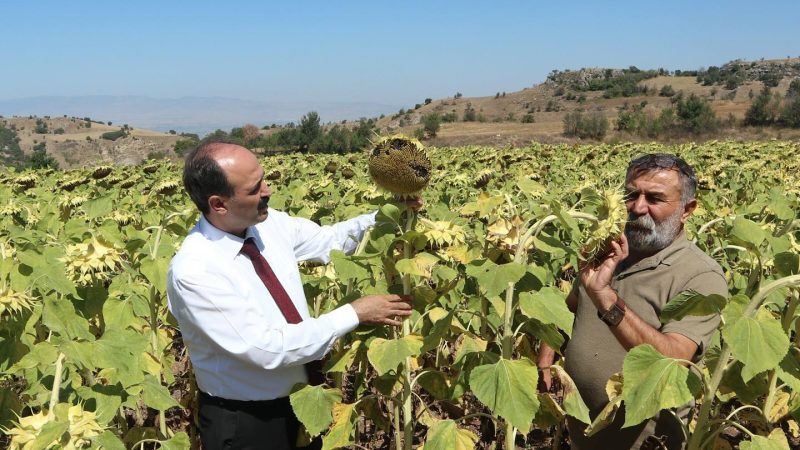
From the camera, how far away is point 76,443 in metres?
1.75

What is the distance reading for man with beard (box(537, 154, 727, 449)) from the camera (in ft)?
8.16

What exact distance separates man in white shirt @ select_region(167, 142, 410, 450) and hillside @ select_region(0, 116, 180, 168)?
210 feet

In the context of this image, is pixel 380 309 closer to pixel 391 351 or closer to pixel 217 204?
pixel 391 351

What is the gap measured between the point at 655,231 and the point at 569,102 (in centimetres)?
8038

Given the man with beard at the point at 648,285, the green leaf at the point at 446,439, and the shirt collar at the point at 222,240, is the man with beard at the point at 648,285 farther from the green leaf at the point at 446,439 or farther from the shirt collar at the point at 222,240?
the shirt collar at the point at 222,240

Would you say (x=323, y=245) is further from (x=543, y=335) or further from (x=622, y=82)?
(x=622, y=82)

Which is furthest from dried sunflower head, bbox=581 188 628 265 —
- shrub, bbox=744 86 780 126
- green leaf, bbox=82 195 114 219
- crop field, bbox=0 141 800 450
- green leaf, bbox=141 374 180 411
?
shrub, bbox=744 86 780 126

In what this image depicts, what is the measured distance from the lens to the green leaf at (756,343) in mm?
1708

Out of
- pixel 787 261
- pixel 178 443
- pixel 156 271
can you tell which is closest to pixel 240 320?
pixel 178 443

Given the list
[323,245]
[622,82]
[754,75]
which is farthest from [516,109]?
[323,245]

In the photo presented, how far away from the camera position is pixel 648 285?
102 inches

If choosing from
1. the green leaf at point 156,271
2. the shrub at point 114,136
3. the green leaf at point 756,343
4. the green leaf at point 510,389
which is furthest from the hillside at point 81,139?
the green leaf at point 756,343

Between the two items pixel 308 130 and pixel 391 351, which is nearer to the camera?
pixel 391 351

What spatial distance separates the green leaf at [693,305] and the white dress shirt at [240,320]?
1092 mm
